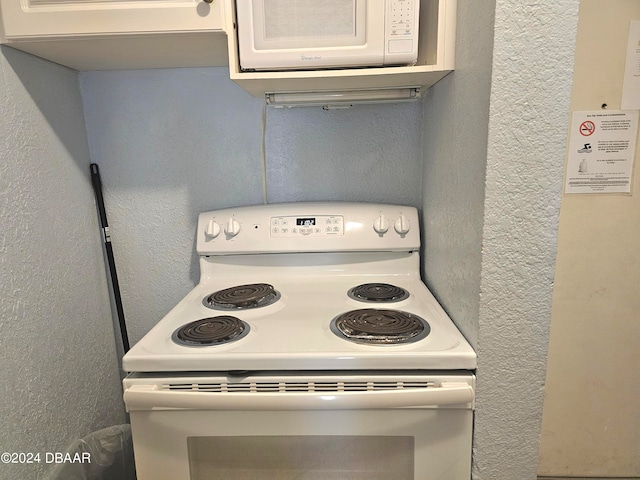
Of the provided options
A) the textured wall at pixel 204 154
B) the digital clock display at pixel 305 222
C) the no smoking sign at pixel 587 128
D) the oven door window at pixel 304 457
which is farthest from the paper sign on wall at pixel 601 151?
the oven door window at pixel 304 457

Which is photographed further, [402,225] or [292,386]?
[402,225]

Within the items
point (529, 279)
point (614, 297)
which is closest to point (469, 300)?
point (529, 279)

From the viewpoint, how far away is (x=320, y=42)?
95 cm

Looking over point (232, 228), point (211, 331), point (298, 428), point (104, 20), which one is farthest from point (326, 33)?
point (298, 428)

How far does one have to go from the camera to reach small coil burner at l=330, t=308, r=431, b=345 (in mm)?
833

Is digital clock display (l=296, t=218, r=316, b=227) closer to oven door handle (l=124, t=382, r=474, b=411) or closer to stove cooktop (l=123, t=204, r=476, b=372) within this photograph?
stove cooktop (l=123, t=204, r=476, b=372)

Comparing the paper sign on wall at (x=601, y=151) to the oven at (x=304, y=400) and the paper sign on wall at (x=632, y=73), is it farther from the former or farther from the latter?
the oven at (x=304, y=400)

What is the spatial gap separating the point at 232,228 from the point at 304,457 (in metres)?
0.69

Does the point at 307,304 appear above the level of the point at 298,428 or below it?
A: above

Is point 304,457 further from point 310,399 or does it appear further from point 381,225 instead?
point 381,225

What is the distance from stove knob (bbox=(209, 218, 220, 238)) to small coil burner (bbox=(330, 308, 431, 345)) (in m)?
0.52

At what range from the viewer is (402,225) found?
1227mm

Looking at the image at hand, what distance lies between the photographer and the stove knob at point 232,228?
1.24 meters

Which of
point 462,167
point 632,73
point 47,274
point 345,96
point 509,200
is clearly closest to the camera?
point 509,200
